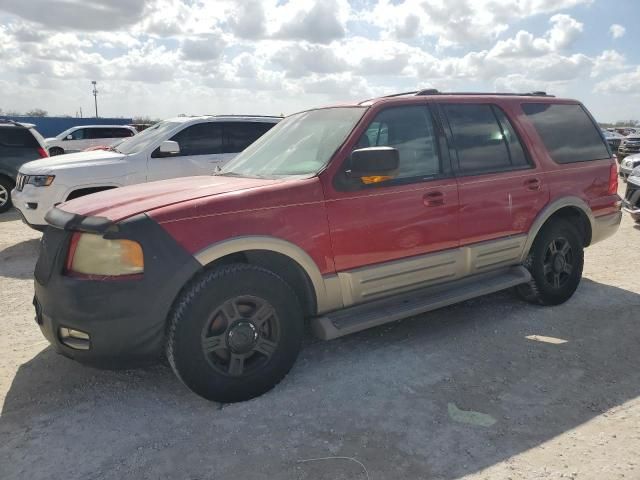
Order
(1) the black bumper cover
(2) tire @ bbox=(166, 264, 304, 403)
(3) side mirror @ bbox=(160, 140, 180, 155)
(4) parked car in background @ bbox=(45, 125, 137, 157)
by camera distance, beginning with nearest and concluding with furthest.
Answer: (1) the black bumper cover
(2) tire @ bbox=(166, 264, 304, 403)
(3) side mirror @ bbox=(160, 140, 180, 155)
(4) parked car in background @ bbox=(45, 125, 137, 157)

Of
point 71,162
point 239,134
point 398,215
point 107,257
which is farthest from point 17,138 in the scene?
point 398,215

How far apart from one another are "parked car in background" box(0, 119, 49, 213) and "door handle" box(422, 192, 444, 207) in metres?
9.58

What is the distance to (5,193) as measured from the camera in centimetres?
1063

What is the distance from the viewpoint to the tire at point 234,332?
116 inches

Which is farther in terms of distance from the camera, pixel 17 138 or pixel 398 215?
pixel 17 138

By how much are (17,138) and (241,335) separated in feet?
32.6

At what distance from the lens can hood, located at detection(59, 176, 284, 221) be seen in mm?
3037

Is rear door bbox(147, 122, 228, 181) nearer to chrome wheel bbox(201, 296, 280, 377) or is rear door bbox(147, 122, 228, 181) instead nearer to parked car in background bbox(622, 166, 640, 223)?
chrome wheel bbox(201, 296, 280, 377)

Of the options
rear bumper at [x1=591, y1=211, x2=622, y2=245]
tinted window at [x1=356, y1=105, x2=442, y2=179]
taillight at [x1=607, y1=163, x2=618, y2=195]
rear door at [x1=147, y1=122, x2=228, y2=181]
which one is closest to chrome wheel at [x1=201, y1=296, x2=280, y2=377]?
tinted window at [x1=356, y1=105, x2=442, y2=179]

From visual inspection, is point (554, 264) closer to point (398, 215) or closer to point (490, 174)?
point (490, 174)

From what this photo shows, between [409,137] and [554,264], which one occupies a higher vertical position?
[409,137]

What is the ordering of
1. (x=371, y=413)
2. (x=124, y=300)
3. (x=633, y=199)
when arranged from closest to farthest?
1. (x=124, y=300)
2. (x=371, y=413)
3. (x=633, y=199)

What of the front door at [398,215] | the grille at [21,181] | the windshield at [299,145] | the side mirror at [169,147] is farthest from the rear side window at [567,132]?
the grille at [21,181]

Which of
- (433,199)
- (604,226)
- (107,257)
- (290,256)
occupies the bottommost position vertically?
(604,226)
